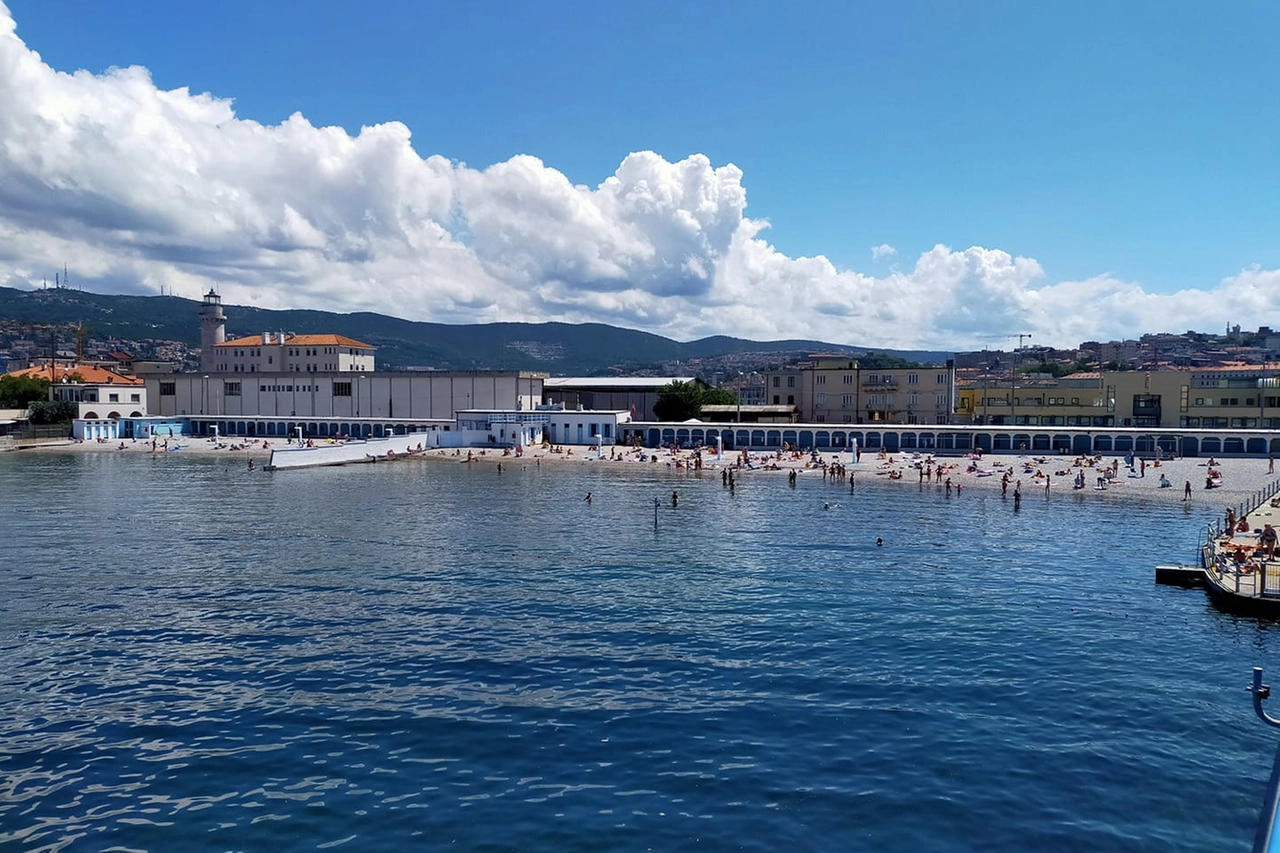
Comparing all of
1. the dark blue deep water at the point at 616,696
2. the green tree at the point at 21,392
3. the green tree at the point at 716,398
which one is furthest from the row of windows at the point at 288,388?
the dark blue deep water at the point at 616,696

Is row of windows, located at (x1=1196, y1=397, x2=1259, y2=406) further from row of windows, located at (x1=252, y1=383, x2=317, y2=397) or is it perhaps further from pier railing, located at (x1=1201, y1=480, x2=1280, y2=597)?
row of windows, located at (x1=252, y1=383, x2=317, y2=397)

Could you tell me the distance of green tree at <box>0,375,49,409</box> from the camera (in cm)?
13062

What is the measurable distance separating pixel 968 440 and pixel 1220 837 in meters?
83.8

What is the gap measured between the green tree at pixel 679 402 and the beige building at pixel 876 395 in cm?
1747

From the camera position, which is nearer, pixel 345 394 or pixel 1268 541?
pixel 1268 541

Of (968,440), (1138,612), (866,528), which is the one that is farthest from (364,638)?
(968,440)

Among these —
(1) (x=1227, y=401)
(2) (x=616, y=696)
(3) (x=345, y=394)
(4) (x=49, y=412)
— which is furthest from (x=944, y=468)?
(4) (x=49, y=412)

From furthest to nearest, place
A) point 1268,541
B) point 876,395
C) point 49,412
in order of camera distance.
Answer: point 49,412
point 876,395
point 1268,541

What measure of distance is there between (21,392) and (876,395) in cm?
12561

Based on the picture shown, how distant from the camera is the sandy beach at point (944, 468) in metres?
70.5

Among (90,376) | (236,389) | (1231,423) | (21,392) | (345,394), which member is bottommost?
(1231,423)

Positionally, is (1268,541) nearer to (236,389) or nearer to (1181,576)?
(1181,576)

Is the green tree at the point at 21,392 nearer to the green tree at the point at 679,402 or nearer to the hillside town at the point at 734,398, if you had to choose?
the hillside town at the point at 734,398

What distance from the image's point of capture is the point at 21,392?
131750 mm
